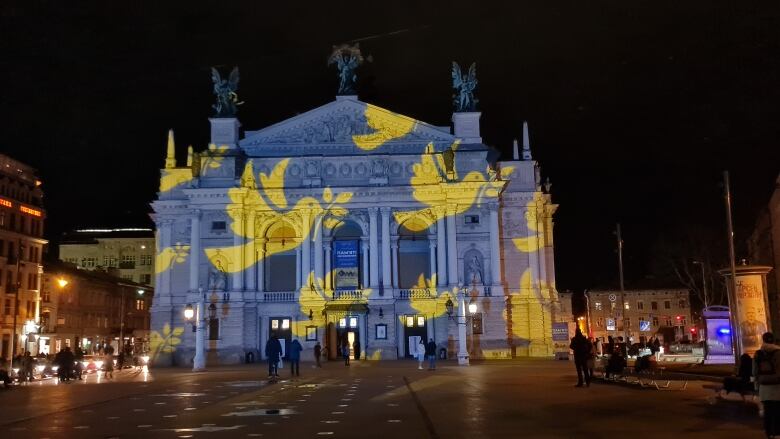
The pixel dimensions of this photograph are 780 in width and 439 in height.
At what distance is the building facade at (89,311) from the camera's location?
83438 millimetres

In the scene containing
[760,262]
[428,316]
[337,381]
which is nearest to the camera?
[337,381]

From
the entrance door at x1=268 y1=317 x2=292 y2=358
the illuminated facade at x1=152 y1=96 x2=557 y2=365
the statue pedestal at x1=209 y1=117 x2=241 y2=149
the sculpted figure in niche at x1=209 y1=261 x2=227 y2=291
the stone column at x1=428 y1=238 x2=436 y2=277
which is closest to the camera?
the illuminated facade at x1=152 y1=96 x2=557 y2=365

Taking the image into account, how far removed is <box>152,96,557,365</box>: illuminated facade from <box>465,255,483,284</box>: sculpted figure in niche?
82mm

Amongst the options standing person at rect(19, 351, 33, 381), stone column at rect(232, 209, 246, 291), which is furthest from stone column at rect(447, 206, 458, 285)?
standing person at rect(19, 351, 33, 381)

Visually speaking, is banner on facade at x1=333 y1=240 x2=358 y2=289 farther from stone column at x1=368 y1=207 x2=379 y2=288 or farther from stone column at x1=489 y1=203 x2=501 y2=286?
stone column at x1=489 y1=203 x2=501 y2=286

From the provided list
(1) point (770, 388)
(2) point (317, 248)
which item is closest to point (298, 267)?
(2) point (317, 248)

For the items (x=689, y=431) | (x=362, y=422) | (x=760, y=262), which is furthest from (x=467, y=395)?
(x=760, y=262)

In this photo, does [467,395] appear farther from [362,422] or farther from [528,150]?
[528,150]

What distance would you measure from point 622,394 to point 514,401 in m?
4.11

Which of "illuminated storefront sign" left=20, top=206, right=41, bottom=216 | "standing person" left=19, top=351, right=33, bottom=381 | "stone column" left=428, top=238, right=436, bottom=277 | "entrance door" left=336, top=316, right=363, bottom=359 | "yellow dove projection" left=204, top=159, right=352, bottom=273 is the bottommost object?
"standing person" left=19, top=351, right=33, bottom=381

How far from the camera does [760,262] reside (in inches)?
3076

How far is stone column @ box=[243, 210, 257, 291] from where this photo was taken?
6494 cm

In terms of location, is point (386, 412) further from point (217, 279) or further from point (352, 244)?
point (217, 279)

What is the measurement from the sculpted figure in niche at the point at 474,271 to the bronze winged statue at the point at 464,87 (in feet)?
42.6
